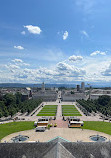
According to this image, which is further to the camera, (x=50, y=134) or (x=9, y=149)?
(x=50, y=134)

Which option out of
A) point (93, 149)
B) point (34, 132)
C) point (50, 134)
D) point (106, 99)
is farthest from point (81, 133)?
point (106, 99)

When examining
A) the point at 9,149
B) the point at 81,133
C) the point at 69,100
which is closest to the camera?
the point at 9,149

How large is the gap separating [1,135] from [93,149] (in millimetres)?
34276

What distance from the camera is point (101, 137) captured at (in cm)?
4556

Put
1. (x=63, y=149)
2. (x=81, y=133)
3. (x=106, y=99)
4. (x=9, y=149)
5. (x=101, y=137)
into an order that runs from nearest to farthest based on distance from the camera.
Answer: (x=63, y=149), (x=9, y=149), (x=101, y=137), (x=81, y=133), (x=106, y=99)

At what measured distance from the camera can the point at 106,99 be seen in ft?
371

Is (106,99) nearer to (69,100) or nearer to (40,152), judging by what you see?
(69,100)

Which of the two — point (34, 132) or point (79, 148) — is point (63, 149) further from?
point (34, 132)

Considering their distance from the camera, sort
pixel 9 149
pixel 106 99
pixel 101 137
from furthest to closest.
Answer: pixel 106 99, pixel 101 137, pixel 9 149

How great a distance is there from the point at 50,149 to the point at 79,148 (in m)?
5.00

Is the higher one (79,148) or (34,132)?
(79,148)

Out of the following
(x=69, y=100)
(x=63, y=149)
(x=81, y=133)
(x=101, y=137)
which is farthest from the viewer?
(x=69, y=100)

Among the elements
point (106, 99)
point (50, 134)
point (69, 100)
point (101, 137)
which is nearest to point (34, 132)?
A: point (50, 134)

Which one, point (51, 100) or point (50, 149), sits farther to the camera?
point (51, 100)
